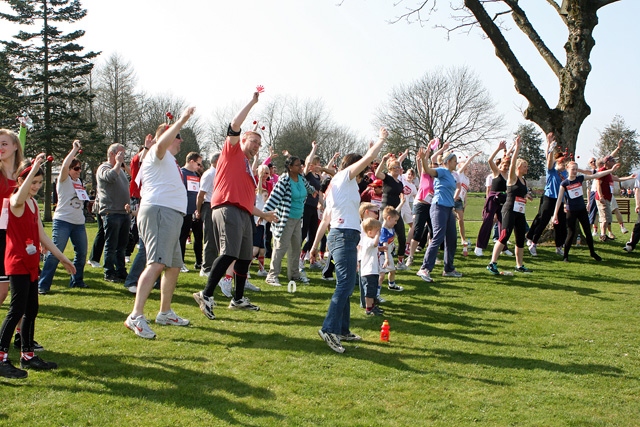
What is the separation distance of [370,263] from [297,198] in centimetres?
238

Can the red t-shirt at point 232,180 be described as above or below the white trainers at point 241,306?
above

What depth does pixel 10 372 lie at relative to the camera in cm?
453

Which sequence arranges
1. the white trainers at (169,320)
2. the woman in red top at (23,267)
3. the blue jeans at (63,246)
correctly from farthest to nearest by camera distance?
the blue jeans at (63,246) → the white trainers at (169,320) → the woman in red top at (23,267)

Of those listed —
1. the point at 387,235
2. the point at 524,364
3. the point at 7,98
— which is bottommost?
the point at 524,364

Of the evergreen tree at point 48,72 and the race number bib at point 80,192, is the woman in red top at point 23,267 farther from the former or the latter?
the evergreen tree at point 48,72

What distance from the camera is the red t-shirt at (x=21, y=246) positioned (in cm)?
471

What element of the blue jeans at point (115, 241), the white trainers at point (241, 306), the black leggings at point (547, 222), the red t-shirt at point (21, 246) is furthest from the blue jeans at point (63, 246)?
the black leggings at point (547, 222)

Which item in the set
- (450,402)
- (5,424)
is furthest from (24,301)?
(450,402)

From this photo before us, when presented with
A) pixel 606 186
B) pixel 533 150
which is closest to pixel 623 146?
pixel 533 150

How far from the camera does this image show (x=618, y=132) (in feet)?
179

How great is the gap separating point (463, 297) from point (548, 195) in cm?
519

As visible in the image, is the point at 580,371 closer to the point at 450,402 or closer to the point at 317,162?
the point at 450,402

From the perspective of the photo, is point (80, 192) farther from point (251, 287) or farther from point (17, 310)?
point (17, 310)

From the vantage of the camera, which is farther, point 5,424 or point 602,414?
point 602,414
